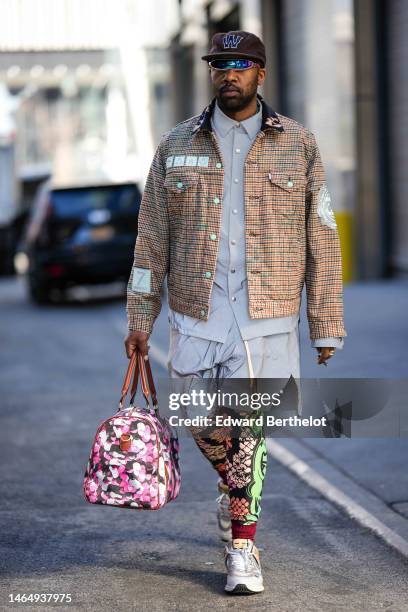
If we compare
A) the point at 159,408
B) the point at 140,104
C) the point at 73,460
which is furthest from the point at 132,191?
the point at 140,104

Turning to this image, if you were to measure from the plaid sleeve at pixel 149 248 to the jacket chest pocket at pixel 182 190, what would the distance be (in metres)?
0.07

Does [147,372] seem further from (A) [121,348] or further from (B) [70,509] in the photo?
(A) [121,348]

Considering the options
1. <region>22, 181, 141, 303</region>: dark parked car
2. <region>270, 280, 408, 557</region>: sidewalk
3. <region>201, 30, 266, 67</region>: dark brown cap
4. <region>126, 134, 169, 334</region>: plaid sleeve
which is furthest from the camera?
<region>22, 181, 141, 303</region>: dark parked car

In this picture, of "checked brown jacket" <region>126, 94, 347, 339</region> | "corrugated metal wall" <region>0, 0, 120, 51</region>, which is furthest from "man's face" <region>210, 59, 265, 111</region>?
"corrugated metal wall" <region>0, 0, 120, 51</region>

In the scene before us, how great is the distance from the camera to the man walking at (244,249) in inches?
182

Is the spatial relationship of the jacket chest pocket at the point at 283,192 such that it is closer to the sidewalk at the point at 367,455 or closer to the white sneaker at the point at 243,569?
the white sneaker at the point at 243,569

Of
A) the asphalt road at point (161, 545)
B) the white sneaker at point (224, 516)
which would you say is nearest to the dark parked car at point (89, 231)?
the asphalt road at point (161, 545)

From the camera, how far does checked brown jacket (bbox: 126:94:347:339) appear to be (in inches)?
182

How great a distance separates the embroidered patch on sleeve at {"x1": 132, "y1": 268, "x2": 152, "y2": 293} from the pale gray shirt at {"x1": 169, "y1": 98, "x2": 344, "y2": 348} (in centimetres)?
25

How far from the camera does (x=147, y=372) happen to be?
15.5 ft

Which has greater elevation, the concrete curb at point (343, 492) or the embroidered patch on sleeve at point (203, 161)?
the embroidered patch on sleeve at point (203, 161)

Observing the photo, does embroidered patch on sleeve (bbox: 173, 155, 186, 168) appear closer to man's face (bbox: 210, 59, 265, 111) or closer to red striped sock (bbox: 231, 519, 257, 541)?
man's face (bbox: 210, 59, 265, 111)

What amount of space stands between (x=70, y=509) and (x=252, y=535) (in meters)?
1.57

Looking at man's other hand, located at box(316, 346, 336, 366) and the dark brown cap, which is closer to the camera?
the dark brown cap
